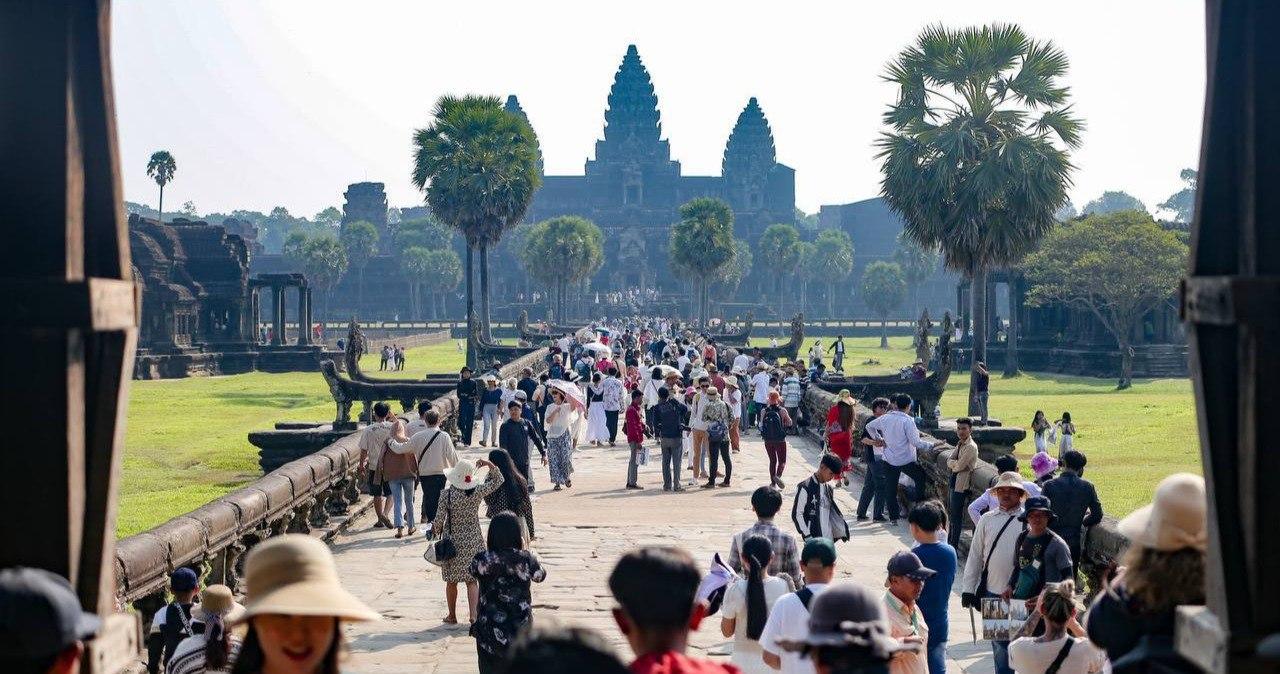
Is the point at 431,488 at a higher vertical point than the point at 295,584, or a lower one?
lower

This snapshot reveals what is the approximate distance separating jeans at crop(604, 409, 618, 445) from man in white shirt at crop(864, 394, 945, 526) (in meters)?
8.40

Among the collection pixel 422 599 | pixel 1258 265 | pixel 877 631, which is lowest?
pixel 422 599

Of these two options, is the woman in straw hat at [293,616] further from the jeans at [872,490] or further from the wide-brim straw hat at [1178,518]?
the jeans at [872,490]

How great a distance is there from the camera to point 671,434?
1705cm

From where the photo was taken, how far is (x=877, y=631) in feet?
12.3

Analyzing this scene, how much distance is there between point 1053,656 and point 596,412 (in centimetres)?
1705

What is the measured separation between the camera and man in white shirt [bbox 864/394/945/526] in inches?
558

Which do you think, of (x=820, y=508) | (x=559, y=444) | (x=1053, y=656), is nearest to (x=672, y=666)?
(x=1053, y=656)

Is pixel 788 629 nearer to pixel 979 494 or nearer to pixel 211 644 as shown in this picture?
pixel 211 644

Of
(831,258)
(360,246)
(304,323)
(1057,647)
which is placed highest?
(360,246)

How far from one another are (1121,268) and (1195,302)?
147 feet

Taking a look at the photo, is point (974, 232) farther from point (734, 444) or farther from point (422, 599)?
point (422, 599)

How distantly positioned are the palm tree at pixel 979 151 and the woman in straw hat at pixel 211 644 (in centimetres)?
2140

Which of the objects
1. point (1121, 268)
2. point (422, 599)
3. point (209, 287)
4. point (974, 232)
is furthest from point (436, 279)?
point (422, 599)
